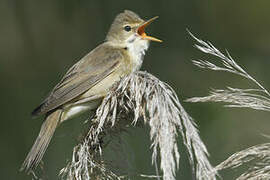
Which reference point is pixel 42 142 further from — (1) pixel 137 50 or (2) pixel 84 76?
(1) pixel 137 50

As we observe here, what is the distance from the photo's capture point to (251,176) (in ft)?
6.40

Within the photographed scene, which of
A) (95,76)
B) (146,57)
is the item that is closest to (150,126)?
(95,76)

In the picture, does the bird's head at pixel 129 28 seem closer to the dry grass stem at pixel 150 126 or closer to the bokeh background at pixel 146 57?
the bokeh background at pixel 146 57

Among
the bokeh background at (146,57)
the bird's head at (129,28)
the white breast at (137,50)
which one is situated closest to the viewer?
the white breast at (137,50)

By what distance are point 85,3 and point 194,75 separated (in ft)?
4.45

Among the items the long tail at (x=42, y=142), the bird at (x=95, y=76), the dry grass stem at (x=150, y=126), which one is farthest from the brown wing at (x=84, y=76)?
the dry grass stem at (x=150, y=126)

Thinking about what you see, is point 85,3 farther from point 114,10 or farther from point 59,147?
point 59,147

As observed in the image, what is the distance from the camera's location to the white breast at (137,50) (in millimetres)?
3783

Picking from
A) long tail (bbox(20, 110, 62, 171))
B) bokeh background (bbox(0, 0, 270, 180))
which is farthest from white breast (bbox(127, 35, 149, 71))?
bokeh background (bbox(0, 0, 270, 180))

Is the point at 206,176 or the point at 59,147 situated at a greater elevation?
the point at 206,176

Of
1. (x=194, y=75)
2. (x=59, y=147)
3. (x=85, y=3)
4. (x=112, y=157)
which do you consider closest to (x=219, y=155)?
(x=194, y=75)

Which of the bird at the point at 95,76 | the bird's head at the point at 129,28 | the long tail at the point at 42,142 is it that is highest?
the bird's head at the point at 129,28

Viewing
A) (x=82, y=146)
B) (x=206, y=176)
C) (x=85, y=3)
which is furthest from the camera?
(x=85, y=3)

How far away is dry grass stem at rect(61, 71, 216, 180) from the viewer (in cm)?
194
